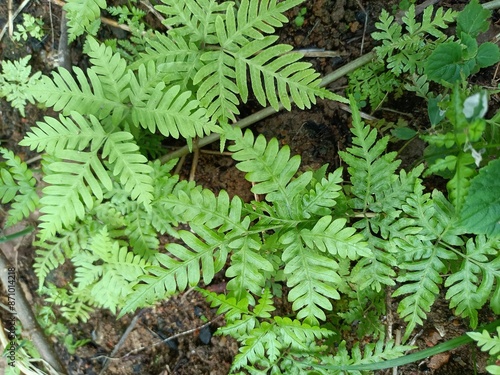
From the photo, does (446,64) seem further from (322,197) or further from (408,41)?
(322,197)

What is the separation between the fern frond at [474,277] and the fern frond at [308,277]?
61 cm

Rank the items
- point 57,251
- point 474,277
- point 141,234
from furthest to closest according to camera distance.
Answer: point 57,251 → point 141,234 → point 474,277

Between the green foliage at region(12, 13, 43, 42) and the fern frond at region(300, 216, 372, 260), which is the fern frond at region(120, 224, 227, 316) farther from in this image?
the green foliage at region(12, 13, 43, 42)

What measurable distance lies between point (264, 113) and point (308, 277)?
1409 mm

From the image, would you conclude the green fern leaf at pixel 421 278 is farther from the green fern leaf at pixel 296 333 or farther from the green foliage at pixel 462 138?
the green fern leaf at pixel 296 333

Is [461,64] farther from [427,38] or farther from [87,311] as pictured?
[87,311]

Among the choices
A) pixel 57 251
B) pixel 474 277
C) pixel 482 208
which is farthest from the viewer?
pixel 57 251

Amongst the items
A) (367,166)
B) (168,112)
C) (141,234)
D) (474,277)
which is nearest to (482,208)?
(474,277)

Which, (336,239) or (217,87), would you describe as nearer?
(336,239)

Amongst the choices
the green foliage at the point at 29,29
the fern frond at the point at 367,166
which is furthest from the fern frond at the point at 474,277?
the green foliage at the point at 29,29

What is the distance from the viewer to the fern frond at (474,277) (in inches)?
91.1

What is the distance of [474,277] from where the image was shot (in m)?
2.35

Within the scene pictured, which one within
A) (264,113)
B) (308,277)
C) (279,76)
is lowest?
(308,277)

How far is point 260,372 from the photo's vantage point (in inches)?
104
